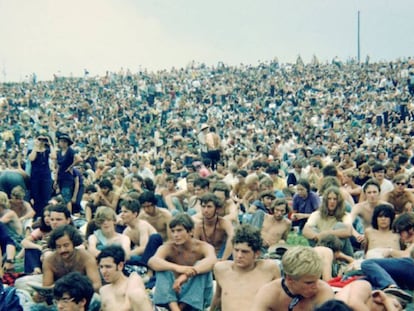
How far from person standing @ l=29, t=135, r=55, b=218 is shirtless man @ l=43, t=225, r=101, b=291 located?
470cm

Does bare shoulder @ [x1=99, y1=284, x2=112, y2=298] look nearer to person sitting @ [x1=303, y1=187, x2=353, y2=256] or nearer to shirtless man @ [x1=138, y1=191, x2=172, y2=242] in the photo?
shirtless man @ [x1=138, y1=191, x2=172, y2=242]

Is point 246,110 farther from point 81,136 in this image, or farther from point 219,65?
point 219,65

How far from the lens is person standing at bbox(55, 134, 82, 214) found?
36.6 ft

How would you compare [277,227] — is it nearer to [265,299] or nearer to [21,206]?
[21,206]

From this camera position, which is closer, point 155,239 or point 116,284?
point 116,284

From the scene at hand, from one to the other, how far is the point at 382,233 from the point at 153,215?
289 cm

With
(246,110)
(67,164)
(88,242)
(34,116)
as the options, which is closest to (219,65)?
(246,110)

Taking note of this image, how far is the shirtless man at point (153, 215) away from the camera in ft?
27.3

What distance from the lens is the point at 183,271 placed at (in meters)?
6.09

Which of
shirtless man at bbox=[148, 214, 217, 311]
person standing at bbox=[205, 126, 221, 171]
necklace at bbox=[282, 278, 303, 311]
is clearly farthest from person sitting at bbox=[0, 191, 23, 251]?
person standing at bbox=[205, 126, 221, 171]

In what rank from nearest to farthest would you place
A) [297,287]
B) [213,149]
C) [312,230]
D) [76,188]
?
[297,287] < [312,230] < [76,188] < [213,149]

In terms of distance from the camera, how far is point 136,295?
5285 mm

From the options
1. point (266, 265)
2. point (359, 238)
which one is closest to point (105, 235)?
point (266, 265)

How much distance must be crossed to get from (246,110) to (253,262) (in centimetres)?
2956
